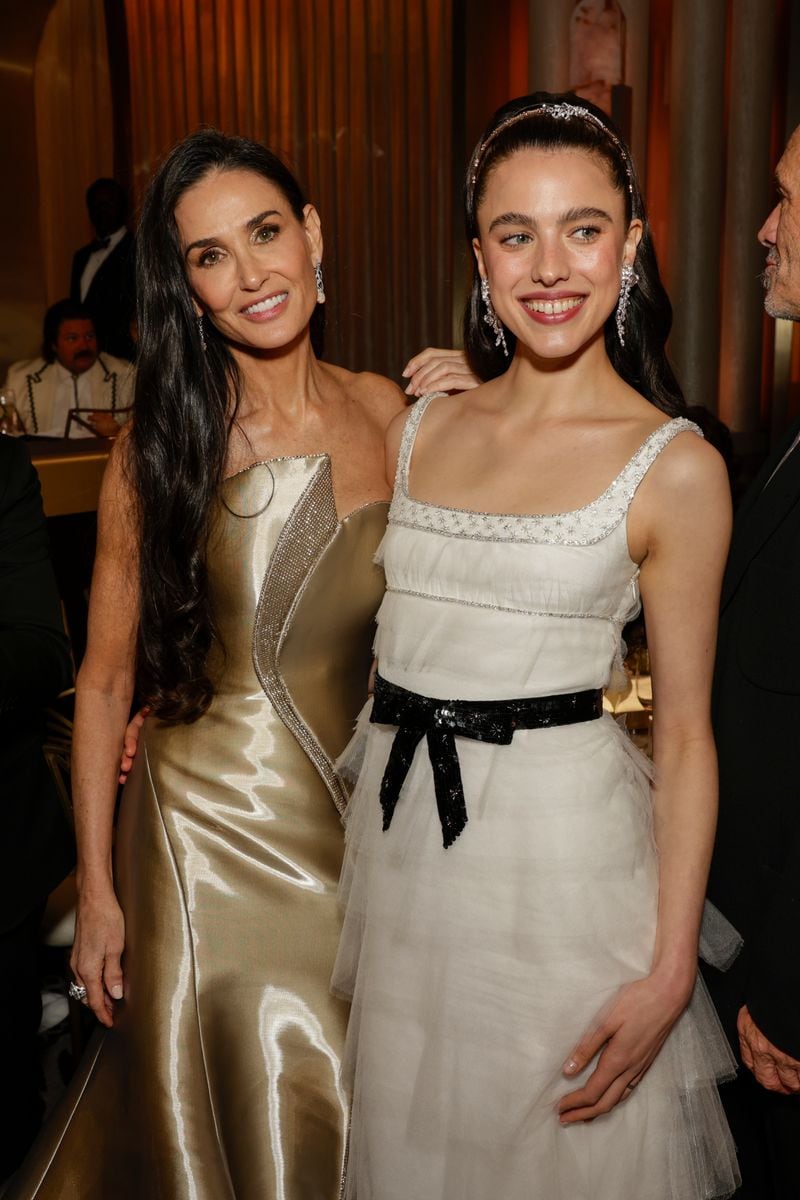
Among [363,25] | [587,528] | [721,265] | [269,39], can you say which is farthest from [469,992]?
[269,39]

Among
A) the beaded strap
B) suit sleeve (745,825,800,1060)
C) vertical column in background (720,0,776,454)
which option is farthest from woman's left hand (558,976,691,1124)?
vertical column in background (720,0,776,454)

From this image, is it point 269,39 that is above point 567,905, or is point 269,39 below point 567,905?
above

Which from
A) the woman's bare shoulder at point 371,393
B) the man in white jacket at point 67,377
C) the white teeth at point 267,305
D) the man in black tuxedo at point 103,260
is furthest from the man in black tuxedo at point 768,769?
the man in black tuxedo at point 103,260

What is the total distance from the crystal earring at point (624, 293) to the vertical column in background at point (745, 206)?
4.26 meters

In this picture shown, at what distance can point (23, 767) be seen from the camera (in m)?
2.41

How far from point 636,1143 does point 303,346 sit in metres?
1.32

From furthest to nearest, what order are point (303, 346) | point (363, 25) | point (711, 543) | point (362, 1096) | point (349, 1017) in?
point (363, 25)
point (303, 346)
point (349, 1017)
point (362, 1096)
point (711, 543)

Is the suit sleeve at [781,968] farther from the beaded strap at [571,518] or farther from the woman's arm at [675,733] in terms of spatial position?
the beaded strap at [571,518]

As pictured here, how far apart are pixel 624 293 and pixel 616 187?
0.14 metres

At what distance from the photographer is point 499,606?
162 centimetres

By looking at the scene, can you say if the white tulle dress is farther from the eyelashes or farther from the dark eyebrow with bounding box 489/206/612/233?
the eyelashes

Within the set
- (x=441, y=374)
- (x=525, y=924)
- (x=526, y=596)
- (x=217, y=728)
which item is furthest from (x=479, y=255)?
(x=525, y=924)

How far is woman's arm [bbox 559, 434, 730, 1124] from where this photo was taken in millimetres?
1534

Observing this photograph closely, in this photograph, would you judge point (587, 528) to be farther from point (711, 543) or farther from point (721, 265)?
point (721, 265)
